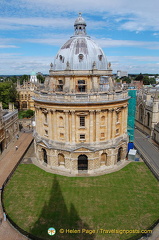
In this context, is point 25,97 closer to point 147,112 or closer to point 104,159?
point 147,112

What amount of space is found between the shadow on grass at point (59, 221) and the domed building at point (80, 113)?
30.9 feet

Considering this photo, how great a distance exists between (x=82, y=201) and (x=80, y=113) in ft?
49.1

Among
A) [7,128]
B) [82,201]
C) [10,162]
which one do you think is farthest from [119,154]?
[7,128]

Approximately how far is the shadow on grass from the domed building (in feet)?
30.9

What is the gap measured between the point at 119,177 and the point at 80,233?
14.7 m

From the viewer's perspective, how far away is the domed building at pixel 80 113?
35469mm

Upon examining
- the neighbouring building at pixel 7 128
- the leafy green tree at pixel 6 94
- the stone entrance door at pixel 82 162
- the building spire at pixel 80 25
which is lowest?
the stone entrance door at pixel 82 162

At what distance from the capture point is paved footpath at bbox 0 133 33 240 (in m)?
24.1

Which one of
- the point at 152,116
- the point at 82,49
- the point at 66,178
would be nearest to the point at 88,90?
the point at 82,49

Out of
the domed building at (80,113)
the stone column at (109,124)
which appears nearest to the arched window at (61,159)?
the domed building at (80,113)

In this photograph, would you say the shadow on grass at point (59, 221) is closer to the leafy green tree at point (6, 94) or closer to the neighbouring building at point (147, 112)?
the neighbouring building at point (147, 112)

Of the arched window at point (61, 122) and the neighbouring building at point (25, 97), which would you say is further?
the neighbouring building at point (25, 97)

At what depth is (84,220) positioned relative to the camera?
2633 cm

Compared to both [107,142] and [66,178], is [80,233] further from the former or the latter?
[107,142]
